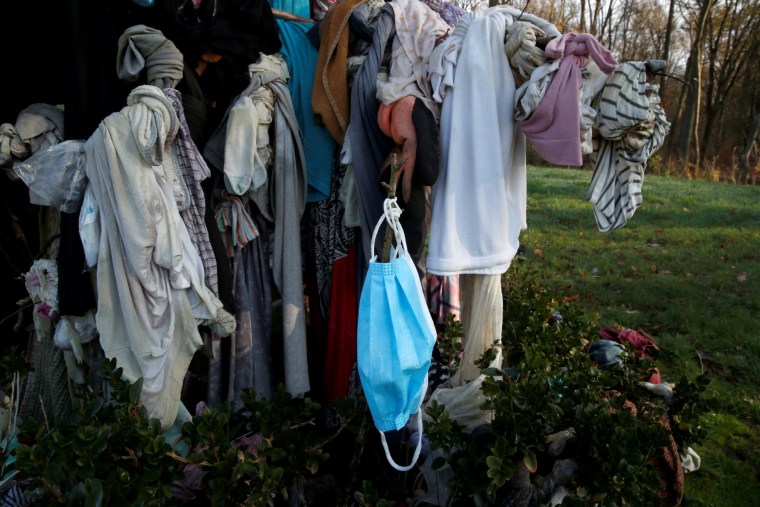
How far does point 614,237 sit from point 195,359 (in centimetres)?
564

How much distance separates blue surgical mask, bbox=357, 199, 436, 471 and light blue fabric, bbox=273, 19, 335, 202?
76 cm

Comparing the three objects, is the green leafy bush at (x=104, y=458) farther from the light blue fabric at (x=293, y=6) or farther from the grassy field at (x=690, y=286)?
the grassy field at (x=690, y=286)

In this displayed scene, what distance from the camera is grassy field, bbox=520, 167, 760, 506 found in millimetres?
2922

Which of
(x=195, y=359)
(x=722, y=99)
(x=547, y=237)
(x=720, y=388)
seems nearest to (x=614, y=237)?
(x=547, y=237)

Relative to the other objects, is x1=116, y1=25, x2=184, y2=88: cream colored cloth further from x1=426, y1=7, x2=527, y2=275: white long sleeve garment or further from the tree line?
the tree line

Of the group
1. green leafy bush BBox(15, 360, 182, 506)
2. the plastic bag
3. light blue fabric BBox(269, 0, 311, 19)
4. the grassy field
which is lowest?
the grassy field

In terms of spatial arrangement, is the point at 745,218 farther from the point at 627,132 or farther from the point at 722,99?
the point at 722,99

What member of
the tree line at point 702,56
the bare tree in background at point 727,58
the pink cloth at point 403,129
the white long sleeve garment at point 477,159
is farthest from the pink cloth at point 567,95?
the bare tree in background at point 727,58

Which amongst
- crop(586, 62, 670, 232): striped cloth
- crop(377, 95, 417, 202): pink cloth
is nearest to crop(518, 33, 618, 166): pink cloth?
crop(586, 62, 670, 232): striped cloth

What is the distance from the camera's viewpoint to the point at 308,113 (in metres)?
2.52

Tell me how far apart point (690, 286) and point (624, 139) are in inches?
145

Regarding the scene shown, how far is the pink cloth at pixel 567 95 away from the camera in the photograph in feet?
6.37

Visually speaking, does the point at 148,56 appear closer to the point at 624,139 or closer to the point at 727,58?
the point at 624,139

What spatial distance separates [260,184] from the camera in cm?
Result: 230
